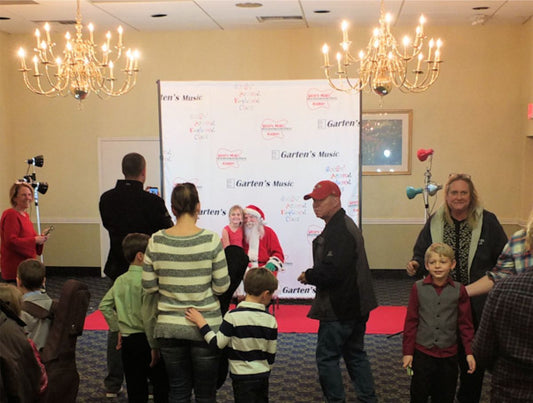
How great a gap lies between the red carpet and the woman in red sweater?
111 centimetres


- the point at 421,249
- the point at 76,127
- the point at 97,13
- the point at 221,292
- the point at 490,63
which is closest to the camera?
the point at 221,292

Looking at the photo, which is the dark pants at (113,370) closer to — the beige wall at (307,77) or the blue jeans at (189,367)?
the blue jeans at (189,367)

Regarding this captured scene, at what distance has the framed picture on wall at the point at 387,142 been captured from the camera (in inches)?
343

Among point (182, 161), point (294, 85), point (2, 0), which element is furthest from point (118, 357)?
point (2, 0)

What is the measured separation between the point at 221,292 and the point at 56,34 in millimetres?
7155

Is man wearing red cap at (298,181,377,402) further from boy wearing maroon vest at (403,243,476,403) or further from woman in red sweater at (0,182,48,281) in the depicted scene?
woman in red sweater at (0,182,48,281)

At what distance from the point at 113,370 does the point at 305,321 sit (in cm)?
259

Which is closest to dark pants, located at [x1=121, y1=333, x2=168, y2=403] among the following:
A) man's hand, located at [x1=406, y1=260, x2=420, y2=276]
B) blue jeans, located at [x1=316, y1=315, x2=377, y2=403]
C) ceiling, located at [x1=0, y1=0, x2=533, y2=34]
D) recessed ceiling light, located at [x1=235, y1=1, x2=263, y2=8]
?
blue jeans, located at [x1=316, y1=315, x2=377, y2=403]

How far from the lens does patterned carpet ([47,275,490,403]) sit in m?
4.48

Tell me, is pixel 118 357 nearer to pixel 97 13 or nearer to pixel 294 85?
pixel 294 85

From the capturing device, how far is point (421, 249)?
3.96 metres

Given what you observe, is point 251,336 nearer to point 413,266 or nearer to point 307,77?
point 413,266

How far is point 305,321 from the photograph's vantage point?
21.6 ft

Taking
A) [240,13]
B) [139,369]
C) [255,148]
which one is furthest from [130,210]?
[240,13]
